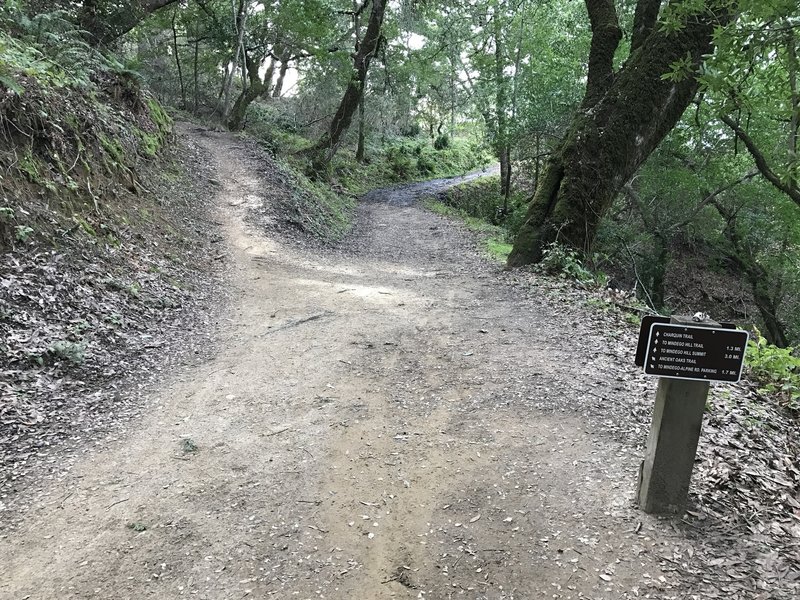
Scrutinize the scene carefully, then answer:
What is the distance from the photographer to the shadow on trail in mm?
24527

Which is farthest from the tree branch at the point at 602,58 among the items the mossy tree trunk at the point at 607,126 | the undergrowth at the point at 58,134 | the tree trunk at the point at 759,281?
the undergrowth at the point at 58,134

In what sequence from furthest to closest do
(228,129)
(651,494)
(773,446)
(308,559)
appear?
(228,129) < (773,446) < (651,494) < (308,559)

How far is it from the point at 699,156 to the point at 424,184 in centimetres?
1668

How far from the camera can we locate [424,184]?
101ft

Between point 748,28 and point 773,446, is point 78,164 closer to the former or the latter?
point 748,28

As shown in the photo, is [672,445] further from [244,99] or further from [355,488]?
[244,99]

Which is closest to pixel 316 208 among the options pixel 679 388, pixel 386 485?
pixel 386 485

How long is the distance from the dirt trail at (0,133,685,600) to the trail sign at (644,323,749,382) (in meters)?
1.08

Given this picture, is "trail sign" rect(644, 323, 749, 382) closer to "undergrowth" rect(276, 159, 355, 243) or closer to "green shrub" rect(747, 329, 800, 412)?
"green shrub" rect(747, 329, 800, 412)

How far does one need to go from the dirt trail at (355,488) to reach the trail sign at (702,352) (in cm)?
108

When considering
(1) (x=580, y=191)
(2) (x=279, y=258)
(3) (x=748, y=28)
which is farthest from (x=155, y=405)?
(1) (x=580, y=191)

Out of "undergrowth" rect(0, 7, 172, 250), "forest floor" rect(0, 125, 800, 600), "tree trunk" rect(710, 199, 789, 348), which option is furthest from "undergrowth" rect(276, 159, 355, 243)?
"tree trunk" rect(710, 199, 789, 348)

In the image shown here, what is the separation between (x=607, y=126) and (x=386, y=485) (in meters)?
8.38

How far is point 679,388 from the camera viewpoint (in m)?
3.47
